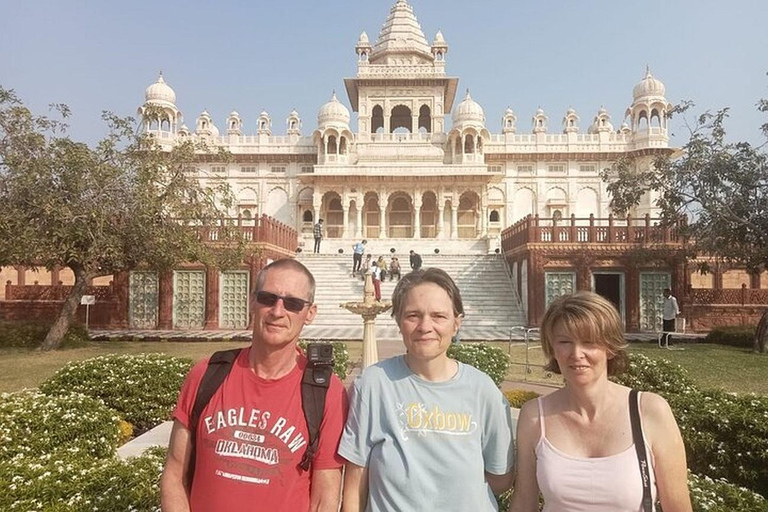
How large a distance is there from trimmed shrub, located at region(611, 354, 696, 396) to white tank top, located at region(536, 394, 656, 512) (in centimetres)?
543

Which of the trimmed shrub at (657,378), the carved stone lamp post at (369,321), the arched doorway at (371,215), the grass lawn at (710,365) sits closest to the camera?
the trimmed shrub at (657,378)

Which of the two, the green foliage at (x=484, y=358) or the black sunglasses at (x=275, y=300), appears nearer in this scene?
the black sunglasses at (x=275, y=300)

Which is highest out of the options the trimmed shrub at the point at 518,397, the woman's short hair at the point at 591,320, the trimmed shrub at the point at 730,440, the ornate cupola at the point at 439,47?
the ornate cupola at the point at 439,47

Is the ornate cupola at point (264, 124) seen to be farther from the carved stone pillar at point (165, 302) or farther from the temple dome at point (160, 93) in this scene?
the carved stone pillar at point (165, 302)

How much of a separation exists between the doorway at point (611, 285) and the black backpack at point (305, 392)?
19284 mm

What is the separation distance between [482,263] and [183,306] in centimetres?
1210

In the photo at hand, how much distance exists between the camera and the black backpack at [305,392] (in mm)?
2152

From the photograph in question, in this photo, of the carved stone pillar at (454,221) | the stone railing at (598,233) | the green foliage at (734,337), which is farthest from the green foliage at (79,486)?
the carved stone pillar at (454,221)

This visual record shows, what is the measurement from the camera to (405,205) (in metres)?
39.0

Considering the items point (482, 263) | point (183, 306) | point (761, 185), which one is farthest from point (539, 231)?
point (183, 306)

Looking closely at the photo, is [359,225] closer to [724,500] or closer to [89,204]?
[89,204]

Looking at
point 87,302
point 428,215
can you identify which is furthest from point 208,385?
point 428,215

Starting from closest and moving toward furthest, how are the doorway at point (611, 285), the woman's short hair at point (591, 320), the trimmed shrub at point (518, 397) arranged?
the woman's short hair at point (591, 320) → the trimmed shrub at point (518, 397) → the doorway at point (611, 285)

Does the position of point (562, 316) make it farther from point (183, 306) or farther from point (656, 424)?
point (183, 306)
